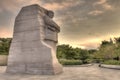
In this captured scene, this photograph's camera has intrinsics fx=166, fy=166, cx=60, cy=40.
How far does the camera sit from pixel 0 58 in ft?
98.3

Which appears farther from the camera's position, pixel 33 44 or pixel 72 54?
pixel 72 54

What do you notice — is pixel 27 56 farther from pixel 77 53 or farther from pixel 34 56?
pixel 77 53

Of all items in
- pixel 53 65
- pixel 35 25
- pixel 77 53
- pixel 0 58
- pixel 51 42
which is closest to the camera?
pixel 53 65

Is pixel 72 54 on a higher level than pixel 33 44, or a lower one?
lower

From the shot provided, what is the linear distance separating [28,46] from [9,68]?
2375 mm

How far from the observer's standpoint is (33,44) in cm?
1243

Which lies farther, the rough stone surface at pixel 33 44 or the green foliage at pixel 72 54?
the green foliage at pixel 72 54

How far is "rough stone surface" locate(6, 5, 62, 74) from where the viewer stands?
1195cm

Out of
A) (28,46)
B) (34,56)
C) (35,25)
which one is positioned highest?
(35,25)

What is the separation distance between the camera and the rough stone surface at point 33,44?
39.2 feet

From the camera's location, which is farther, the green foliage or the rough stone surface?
the green foliage

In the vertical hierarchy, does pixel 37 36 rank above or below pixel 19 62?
above

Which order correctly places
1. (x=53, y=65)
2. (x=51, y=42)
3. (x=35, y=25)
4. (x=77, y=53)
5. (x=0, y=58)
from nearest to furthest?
(x=53, y=65) < (x=35, y=25) < (x=51, y=42) < (x=0, y=58) < (x=77, y=53)

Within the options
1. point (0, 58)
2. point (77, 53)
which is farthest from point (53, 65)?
point (77, 53)
